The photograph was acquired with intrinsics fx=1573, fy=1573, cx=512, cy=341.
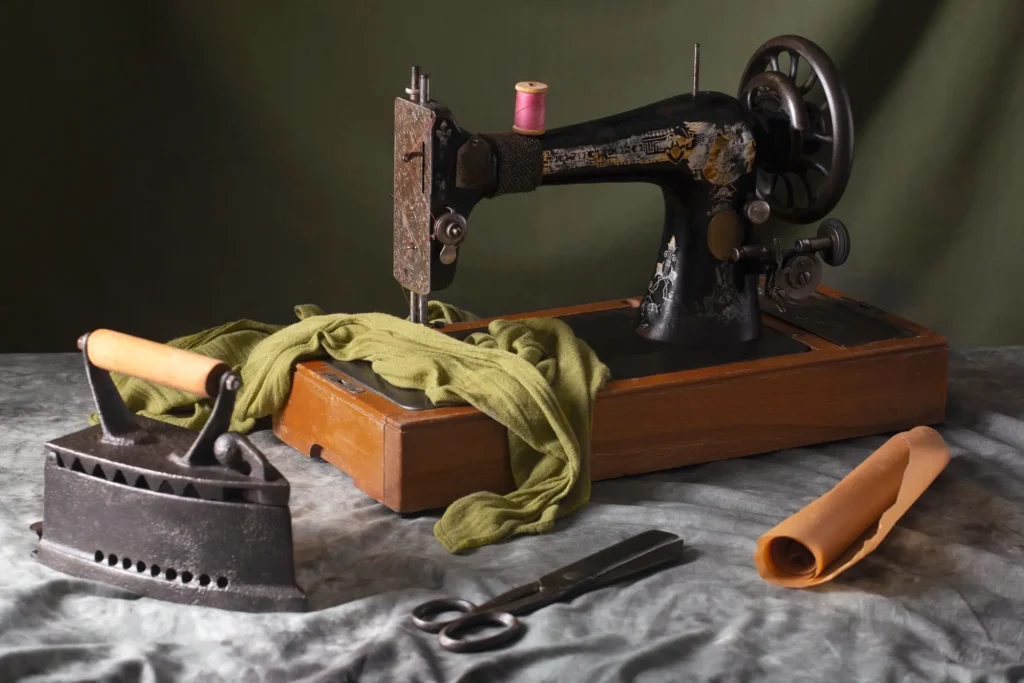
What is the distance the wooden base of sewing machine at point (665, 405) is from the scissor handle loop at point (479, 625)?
0.39m

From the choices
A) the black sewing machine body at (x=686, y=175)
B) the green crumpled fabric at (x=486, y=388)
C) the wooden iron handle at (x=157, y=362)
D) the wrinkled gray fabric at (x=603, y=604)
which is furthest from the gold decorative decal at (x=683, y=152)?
the wooden iron handle at (x=157, y=362)

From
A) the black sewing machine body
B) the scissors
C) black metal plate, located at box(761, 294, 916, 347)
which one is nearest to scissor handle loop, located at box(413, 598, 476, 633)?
the scissors

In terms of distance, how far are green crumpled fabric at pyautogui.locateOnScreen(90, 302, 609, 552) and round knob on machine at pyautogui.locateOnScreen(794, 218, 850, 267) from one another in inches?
18.8

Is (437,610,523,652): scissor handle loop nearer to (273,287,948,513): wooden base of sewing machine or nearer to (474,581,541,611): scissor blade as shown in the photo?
(474,581,541,611): scissor blade

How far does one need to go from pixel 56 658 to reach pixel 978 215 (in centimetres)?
259

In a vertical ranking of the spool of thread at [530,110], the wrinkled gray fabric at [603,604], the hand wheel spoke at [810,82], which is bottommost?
the wrinkled gray fabric at [603,604]

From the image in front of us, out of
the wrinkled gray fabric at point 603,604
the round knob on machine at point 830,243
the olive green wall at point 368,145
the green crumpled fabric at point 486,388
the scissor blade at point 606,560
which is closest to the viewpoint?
the wrinkled gray fabric at point 603,604

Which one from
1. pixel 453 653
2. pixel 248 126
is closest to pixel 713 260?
pixel 453 653

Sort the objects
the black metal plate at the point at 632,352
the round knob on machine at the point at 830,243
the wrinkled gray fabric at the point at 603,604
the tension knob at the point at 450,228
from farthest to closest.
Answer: the round knob on machine at the point at 830,243
the black metal plate at the point at 632,352
the tension knob at the point at 450,228
the wrinkled gray fabric at the point at 603,604

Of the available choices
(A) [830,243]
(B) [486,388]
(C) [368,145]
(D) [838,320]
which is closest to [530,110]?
(B) [486,388]

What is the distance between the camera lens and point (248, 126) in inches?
147

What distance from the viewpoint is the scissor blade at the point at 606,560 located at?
7.25 ft

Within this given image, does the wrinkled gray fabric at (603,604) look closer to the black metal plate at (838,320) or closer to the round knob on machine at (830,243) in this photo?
the black metal plate at (838,320)

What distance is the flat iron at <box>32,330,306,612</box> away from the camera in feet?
6.97
